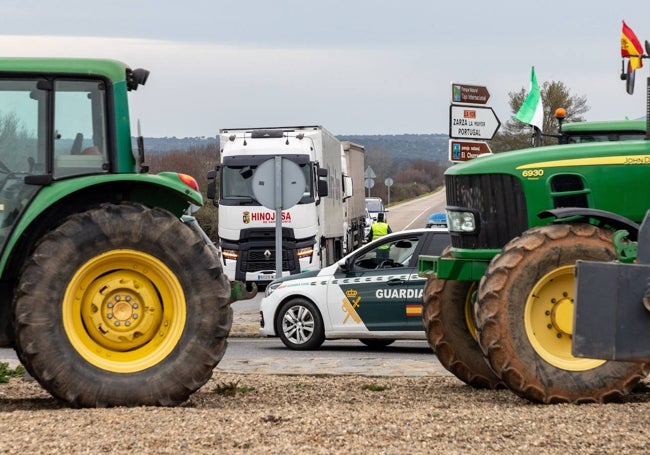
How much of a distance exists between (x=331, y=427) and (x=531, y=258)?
8.61ft

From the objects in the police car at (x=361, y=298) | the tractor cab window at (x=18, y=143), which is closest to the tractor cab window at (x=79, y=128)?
the tractor cab window at (x=18, y=143)

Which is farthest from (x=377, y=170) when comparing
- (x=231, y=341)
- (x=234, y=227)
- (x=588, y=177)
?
(x=588, y=177)

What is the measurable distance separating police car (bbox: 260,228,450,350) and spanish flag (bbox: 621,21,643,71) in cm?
405

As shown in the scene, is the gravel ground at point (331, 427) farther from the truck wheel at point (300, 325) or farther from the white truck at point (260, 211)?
the white truck at point (260, 211)

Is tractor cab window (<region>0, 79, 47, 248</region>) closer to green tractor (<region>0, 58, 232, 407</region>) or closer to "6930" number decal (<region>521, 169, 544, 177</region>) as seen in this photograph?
green tractor (<region>0, 58, 232, 407</region>)

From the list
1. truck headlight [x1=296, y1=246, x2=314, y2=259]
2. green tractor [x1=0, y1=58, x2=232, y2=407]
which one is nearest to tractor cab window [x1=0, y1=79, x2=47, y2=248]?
green tractor [x1=0, y1=58, x2=232, y2=407]

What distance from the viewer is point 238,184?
28625mm

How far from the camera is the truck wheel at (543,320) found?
31.5ft

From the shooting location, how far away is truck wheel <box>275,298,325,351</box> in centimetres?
1741

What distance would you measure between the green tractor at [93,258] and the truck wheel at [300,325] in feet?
26.2

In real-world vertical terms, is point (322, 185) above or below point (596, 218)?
above

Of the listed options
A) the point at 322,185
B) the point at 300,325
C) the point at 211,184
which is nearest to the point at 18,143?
the point at 300,325

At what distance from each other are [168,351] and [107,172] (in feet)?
4.41

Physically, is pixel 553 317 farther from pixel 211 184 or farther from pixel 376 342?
pixel 211 184
